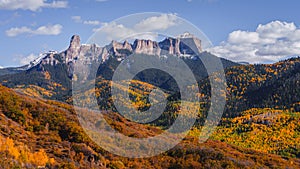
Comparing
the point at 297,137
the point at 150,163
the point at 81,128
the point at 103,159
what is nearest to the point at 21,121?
the point at 81,128

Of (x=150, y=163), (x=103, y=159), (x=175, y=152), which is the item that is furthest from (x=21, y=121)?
(x=175, y=152)

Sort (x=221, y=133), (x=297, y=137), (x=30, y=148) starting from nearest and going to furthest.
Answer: (x=30, y=148), (x=297, y=137), (x=221, y=133)

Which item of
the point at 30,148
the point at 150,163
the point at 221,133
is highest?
the point at 30,148

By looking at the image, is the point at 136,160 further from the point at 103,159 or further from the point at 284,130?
the point at 284,130

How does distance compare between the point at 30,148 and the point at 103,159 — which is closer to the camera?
the point at 30,148

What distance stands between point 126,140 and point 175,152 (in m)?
7.39

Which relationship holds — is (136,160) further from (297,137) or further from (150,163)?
(297,137)

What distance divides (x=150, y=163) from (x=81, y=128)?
1096cm

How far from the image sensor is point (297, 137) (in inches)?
6486

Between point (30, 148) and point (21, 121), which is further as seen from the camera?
point (21, 121)

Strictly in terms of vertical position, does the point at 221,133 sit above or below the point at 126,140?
below

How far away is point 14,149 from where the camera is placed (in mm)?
35625

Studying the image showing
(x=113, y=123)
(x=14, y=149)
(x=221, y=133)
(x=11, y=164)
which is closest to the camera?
(x=11, y=164)

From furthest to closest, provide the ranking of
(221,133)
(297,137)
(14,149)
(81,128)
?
(221,133) → (297,137) → (81,128) → (14,149)
